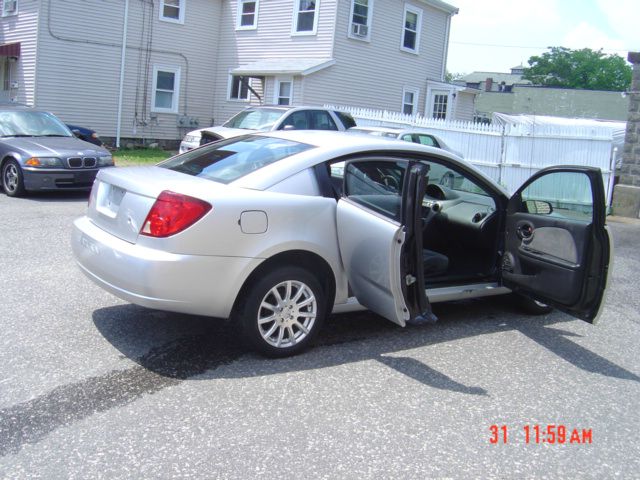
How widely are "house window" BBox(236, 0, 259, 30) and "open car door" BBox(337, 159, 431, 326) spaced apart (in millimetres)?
19692

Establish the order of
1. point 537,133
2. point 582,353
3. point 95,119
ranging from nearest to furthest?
point 582,353
point 537,133
point 95,119

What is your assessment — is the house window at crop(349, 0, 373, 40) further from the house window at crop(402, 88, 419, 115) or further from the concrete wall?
the concrete wall

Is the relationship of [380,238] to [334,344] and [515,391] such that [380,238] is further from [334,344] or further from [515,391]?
[515,391]

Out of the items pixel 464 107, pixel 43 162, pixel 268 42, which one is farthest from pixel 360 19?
pixel 43 162

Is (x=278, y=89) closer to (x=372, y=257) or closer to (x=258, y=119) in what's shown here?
(x=258, y=119)

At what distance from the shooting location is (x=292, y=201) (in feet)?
14.6

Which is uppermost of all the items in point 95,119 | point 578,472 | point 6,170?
→ point 95,119

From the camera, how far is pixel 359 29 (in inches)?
851

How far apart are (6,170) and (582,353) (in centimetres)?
958

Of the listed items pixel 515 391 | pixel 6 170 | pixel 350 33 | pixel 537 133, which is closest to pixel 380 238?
pixel 515 391

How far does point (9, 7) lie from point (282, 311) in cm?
2147

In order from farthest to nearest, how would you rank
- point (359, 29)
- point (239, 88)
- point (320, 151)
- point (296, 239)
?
point (239, 88), point (359, 29), point (320, 151), point (296, 239)

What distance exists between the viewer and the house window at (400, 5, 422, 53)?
76.8 ft

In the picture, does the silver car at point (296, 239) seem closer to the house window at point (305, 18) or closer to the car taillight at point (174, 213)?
the car taillight at point (174, 213)
